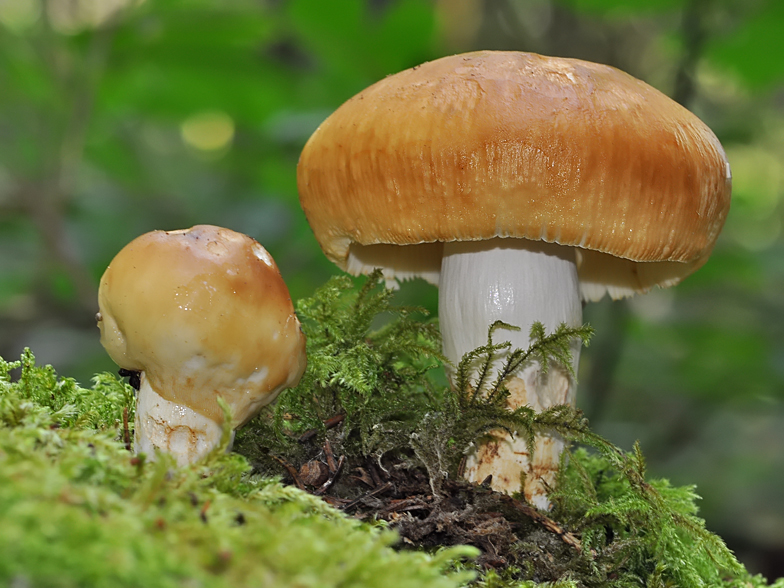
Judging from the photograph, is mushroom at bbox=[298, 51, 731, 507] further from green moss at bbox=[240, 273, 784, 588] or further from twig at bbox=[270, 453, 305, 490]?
twig at bbox=[270, 453, 305, 490]

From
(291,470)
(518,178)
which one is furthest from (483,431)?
(518,178)

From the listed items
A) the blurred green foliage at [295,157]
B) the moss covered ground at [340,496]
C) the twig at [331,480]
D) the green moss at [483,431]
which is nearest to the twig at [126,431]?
the moss covered ground at [340,496]

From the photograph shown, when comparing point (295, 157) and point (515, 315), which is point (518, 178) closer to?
point (515, 315)

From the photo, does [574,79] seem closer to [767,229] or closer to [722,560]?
[722,560]

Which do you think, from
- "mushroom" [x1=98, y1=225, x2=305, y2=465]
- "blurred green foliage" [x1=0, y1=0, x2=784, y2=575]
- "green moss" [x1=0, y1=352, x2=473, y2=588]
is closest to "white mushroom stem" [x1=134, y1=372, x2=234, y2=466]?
"mushroom" [x1=98, y1=225, x2=305, y2=465]

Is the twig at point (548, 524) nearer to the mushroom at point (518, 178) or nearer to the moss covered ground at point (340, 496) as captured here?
the moss covered ground at point (340, 496)

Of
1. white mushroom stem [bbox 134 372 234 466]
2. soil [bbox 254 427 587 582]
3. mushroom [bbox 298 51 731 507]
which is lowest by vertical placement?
soil [bbox 254 427 587 582]
